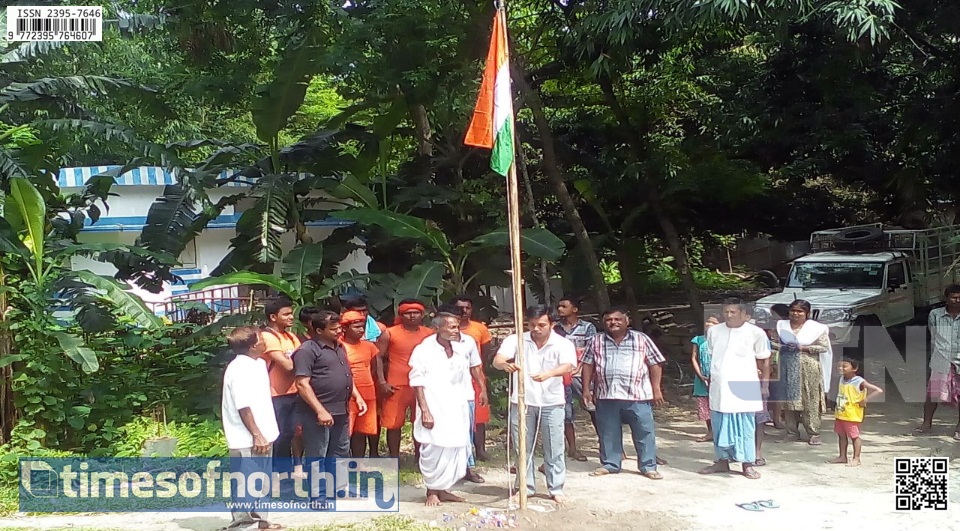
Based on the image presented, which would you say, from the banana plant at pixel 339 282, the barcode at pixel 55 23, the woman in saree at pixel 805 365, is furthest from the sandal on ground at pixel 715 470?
the barcode at pixel 55 23

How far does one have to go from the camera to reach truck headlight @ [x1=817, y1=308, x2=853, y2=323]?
10.4 meters

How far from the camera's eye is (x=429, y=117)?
10.8m

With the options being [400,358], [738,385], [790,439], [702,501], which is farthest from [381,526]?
[790,439]

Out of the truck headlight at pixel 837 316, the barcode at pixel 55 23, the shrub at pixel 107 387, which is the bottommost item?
the shrub at pixel 107 387

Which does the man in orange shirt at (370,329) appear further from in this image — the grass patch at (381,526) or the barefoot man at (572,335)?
the barefoot man at (572,335)

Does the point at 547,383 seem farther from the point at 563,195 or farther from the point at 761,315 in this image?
the point at 761,315

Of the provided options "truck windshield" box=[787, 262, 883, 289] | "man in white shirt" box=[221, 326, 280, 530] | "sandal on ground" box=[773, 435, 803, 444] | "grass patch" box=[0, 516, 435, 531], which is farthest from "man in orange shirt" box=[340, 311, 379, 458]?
"truck windshield" box=[787, 262, 883, 289]

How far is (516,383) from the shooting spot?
6.02 meters

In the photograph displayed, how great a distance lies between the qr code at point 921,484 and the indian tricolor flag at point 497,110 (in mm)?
3614

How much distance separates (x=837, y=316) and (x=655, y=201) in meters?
3.00

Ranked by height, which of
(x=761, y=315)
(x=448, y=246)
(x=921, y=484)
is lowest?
(x=921, y=484)

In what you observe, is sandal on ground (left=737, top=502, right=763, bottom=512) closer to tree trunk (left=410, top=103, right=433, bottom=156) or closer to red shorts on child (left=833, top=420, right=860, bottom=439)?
red shorts on child (left=833, top=420, right=860, bottom=439)

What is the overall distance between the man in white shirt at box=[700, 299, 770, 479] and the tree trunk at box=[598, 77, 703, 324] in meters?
5.14

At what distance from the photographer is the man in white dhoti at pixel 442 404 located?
5.75 m
